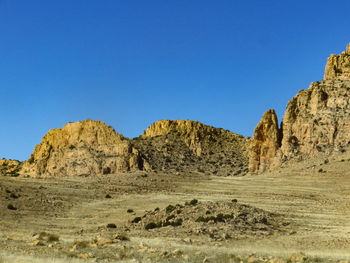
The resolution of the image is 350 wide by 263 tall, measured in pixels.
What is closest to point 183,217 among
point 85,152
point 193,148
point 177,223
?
point 177,223

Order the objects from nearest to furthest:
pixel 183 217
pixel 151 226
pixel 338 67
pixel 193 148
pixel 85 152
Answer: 1. pixel 151 226
2. pixel 183 217
3. pixel 338 67
4. pixel 85 152
5. pixel 193 148

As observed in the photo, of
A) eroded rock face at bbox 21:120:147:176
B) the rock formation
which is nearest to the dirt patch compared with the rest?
the rock formation

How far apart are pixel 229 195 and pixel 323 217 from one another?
48.1ft

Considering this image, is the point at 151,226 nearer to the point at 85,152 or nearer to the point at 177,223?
the point at 177,223

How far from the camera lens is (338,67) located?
67.2m

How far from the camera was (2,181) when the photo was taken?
137 feet

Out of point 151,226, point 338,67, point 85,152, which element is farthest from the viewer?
point 85,152

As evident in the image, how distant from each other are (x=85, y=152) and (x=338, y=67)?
159 ft

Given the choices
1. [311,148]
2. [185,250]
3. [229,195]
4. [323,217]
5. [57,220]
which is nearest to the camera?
[185,250]

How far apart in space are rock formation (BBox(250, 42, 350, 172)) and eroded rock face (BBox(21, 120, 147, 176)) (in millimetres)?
23623

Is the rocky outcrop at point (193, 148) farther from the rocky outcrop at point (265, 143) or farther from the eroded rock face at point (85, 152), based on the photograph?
the rocky outcrop at point (265, 143)

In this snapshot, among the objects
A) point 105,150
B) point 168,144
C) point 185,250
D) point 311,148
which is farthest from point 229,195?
point 168,144

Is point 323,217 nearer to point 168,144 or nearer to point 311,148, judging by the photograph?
point 311,148

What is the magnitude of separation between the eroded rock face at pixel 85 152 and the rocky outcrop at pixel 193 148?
785cm
